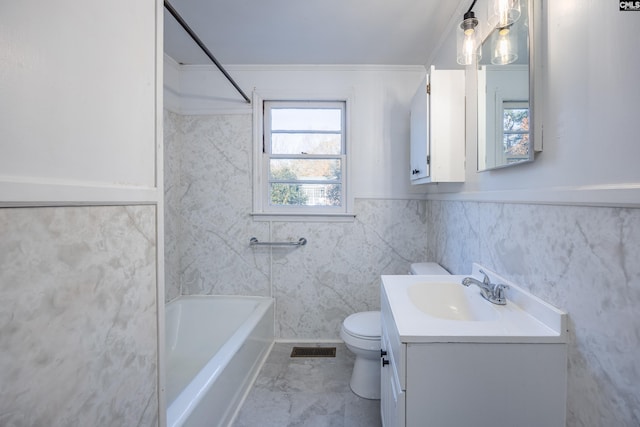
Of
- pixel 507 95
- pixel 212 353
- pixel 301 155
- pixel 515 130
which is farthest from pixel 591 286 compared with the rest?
pixel 212 353

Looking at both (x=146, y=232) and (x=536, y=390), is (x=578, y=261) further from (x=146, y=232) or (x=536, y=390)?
(x=146, y=232)

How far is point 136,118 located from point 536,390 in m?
1.36

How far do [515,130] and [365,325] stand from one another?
1329 mm

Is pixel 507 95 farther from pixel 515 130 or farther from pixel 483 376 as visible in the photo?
pixel 483 376

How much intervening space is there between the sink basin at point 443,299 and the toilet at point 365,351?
0.49 meters

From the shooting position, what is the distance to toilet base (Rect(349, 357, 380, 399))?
1687 mm

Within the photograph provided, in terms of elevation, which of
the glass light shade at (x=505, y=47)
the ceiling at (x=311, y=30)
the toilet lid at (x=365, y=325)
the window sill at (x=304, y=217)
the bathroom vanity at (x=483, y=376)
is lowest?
the toilet lid at (x=365, y=325)

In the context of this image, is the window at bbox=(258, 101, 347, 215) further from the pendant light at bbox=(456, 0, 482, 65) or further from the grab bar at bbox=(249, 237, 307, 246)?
the pendant light at bbox=(456, 0, 482, 65)

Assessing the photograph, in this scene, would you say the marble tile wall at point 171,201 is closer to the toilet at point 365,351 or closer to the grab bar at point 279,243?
the grab bar at point 279,243

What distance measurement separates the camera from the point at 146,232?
78 centimetres

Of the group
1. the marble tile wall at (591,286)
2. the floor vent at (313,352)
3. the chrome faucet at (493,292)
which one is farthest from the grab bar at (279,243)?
the marble tile wall at (591,286)

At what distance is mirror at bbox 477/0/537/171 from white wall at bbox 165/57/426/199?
963 mm

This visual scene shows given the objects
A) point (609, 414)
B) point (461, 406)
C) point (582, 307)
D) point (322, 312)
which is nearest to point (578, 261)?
point (582, 307)

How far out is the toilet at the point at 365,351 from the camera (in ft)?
5.40
